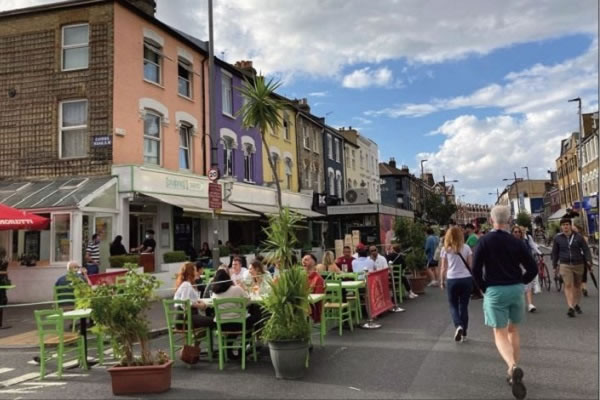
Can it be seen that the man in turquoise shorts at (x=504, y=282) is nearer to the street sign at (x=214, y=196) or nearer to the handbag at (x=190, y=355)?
the handbag at (x=190, y=355)

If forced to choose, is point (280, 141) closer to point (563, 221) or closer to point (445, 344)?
point (563, 221)

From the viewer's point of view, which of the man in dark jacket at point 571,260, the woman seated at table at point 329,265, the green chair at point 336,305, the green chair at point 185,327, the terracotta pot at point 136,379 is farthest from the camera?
the woman seated at table at point 329,265

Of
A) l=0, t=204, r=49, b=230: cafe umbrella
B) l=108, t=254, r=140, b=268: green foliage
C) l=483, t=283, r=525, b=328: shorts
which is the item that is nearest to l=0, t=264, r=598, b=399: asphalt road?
l=483, t=283, r=525, b=328: shorts

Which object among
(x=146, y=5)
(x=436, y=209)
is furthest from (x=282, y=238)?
(x=436, y=209)

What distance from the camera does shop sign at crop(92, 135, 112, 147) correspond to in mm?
16500

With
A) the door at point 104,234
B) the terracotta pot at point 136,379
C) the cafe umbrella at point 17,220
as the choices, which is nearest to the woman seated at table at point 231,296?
the terracotta pot at point 136,379

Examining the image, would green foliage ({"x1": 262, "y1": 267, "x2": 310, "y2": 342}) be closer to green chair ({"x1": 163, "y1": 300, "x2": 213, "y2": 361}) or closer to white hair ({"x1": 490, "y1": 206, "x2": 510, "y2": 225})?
green chair ({"x1": 163, "y1": 300, "x2": 213, "y2": 361})

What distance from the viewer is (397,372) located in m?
6.54

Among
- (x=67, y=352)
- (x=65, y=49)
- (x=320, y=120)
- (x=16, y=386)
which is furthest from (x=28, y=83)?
(x=320, y=120)

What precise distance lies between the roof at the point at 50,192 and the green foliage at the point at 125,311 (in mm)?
9054

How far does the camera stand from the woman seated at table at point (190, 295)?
7.64 metres

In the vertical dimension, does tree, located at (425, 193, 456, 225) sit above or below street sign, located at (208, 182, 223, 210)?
above

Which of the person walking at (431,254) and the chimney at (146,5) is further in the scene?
the chimney at (146,5)

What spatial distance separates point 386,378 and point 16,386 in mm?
4891
